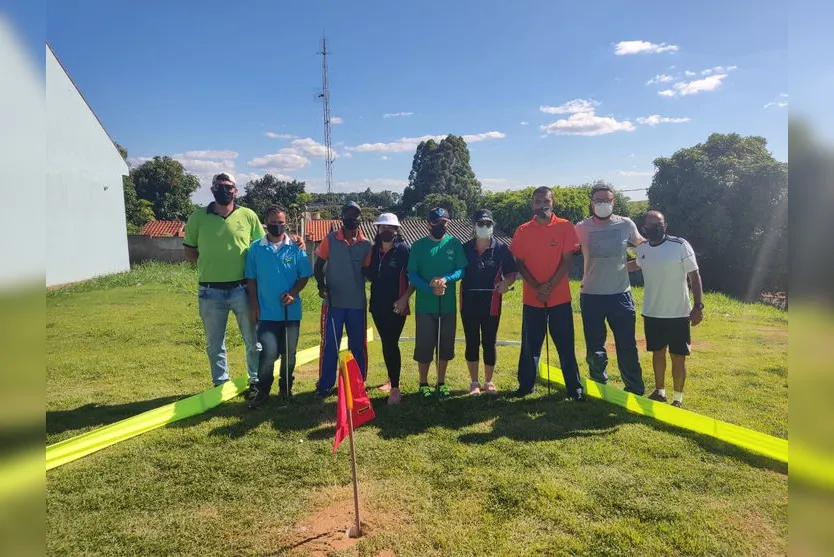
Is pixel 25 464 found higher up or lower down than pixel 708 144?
lower down

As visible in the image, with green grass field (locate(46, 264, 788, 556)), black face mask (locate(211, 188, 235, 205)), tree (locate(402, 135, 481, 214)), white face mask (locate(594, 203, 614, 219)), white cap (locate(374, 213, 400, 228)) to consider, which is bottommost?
green grass field (locate(46, 264, 788, 556))

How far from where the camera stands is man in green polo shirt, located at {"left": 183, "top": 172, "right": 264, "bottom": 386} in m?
5.12

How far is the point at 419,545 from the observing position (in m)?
3.00

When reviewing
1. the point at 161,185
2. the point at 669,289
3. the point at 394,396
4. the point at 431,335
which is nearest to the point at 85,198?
the point at 394,396

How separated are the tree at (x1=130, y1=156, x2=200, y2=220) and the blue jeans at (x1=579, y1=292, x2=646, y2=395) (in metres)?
45.6

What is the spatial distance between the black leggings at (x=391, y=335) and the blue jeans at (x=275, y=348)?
904 mm

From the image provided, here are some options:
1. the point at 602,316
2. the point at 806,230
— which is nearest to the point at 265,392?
the point at 602,316

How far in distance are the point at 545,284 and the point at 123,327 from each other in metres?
8.80

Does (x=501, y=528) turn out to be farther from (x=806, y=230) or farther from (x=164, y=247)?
(x=164, y=247)

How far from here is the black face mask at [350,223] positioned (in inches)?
203

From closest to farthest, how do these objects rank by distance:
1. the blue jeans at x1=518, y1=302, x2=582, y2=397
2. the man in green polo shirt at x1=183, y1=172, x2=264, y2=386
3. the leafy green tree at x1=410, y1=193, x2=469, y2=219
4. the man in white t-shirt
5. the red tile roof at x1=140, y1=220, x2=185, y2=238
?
the man in white t-shirt, the man in green polo shirt at x1=183, y1=172, x2=264, y2=386, the blue jeans at x1=518, y1=302, x2=582, y2=397, the red tile roof at x1=140, y1=220, x2=185, y2=238, the leafy green tree at x1=410, y1=193, x2=469, y2=219

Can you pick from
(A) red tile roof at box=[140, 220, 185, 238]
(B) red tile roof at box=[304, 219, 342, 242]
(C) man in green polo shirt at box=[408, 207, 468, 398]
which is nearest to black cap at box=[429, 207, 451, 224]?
(C) man in green polo shirt at box=[408, 207, 468, 398]

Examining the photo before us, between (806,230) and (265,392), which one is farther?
(265,392)

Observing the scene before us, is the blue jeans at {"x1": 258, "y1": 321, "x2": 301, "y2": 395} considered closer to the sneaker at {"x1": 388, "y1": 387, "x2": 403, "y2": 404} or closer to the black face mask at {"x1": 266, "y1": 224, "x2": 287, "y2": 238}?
the black face mask at {"x1": 266, "y1": 224, "x2": 287, "y2": 238}
